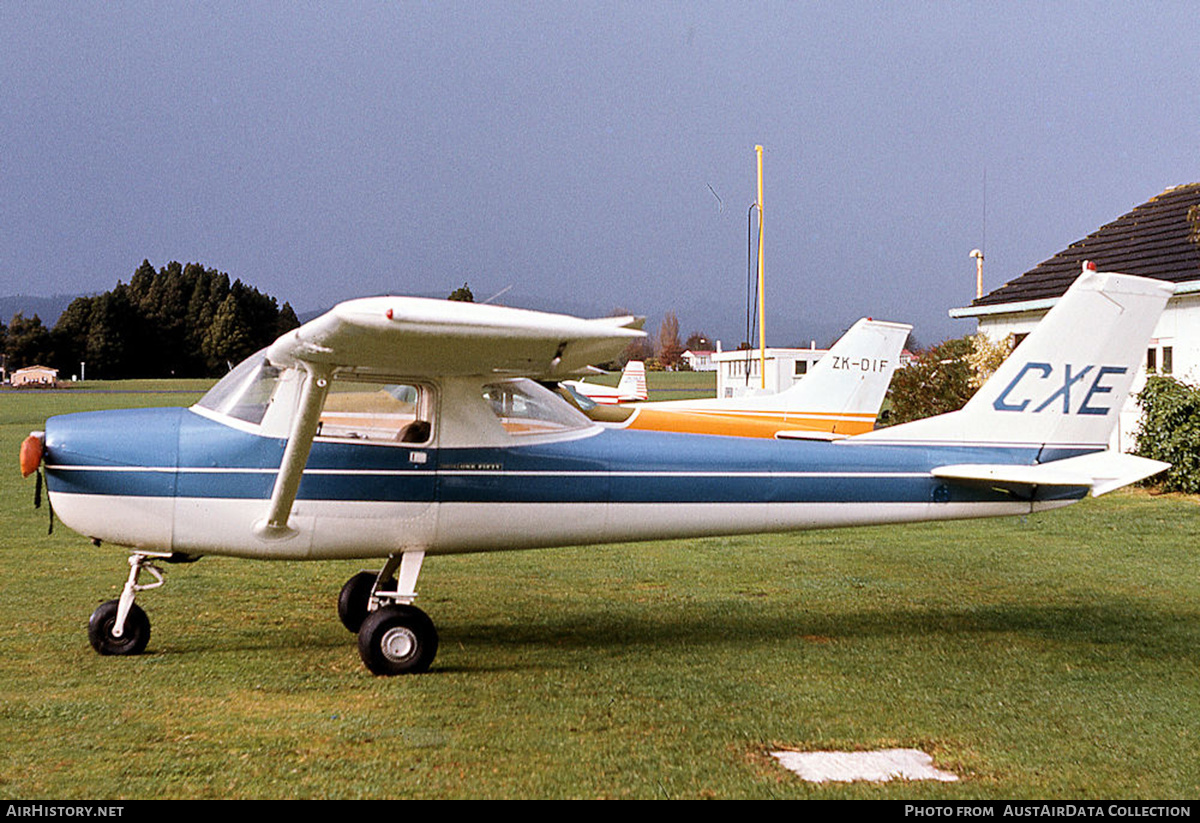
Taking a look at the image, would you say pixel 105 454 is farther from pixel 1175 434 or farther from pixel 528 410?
pixel 1175 434

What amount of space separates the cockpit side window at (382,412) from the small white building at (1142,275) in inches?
503

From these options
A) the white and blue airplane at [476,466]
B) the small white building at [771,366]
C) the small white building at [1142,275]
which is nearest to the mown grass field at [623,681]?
the white and blue airplane at [476,466]

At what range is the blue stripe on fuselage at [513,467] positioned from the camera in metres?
6.31

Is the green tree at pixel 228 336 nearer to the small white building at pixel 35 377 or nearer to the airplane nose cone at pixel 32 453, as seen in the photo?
the small white building at pixel 35 377

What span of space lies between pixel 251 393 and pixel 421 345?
5.82 ft

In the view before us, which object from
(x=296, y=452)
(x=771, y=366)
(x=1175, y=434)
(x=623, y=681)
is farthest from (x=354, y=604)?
(x=771, y=366)

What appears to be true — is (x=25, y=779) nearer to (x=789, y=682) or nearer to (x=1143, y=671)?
(x=789, y=682)

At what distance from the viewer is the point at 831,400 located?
1458 centimetres

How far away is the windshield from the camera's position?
6469mm

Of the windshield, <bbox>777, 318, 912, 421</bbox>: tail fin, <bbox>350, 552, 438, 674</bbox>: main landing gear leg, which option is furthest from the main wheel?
<bbox>777, 318, 912, 421</bbox>: tail fin

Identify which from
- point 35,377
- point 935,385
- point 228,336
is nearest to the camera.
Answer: point 935,385

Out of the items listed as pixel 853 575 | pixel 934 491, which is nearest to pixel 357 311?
pixel 934 491

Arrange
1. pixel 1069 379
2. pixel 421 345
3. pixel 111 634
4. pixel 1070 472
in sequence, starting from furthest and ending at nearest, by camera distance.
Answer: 1. pixel 1069 379
2. pixel 1070 472
3. pixel 111 634
4. pixel 421 345

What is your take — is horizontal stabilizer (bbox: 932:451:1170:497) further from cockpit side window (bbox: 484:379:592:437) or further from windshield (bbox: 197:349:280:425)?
windshield (bbox: 197:349:280:425)
